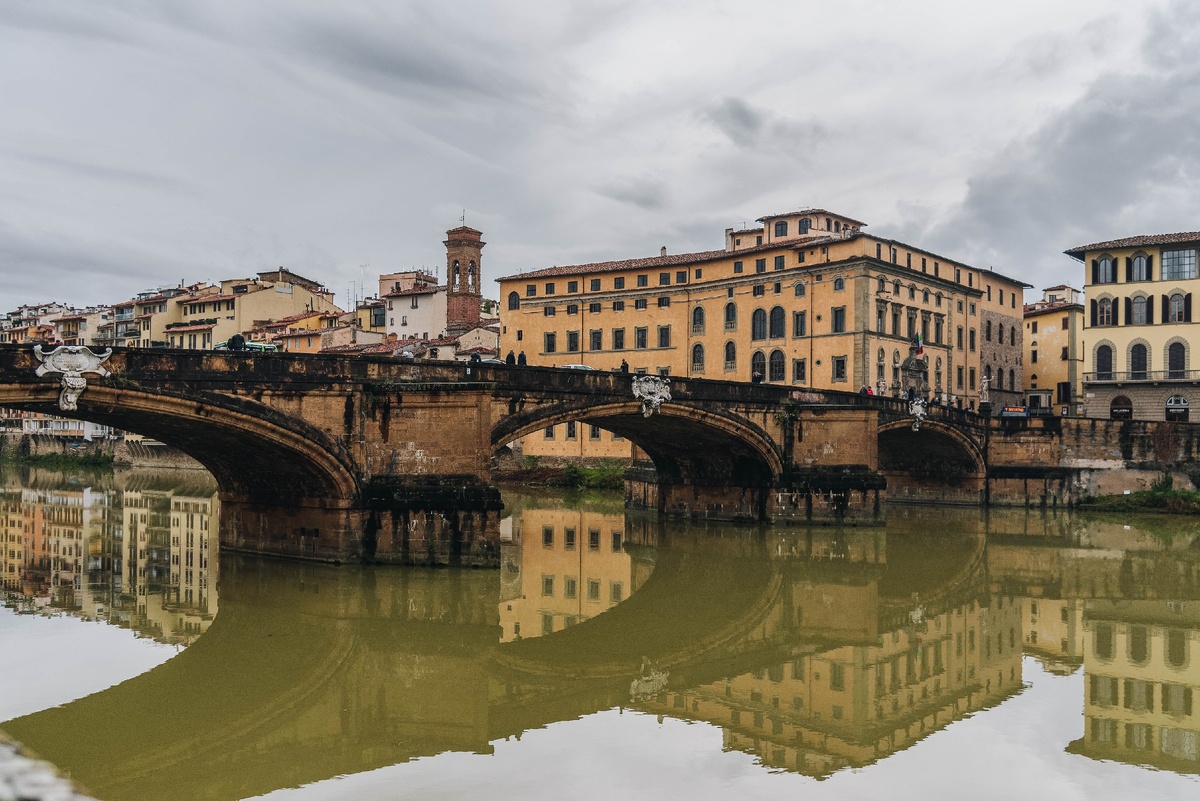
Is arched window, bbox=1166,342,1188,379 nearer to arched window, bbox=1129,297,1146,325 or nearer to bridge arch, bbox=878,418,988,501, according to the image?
arched window, bbox=1129,297,1146,325

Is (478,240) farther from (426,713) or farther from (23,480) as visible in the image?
(426,713)

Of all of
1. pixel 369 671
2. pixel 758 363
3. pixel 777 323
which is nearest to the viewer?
pixel 369 671

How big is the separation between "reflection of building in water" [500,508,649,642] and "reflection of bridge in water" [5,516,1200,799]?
0.45 meters

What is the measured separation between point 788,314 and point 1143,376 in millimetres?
17856

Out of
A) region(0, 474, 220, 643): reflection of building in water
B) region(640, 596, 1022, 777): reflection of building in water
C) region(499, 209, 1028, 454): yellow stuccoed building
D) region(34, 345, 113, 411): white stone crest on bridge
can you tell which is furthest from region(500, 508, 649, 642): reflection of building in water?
region(499, 209, 1028, 454): yellow stuccoed building

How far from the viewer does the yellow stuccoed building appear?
53.1 metres

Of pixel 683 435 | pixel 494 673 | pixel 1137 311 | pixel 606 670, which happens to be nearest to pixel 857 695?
pixel 606 670

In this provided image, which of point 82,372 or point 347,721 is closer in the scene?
point 347,721

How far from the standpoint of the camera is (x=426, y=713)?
575 inches

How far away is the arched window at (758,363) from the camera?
57000 millimetres

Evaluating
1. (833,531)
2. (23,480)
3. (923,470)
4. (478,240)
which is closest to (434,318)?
(478,240)

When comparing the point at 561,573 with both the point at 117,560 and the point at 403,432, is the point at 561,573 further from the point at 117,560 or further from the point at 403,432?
the point at 117,560

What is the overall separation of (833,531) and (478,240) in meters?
42.1

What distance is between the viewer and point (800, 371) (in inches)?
2174
